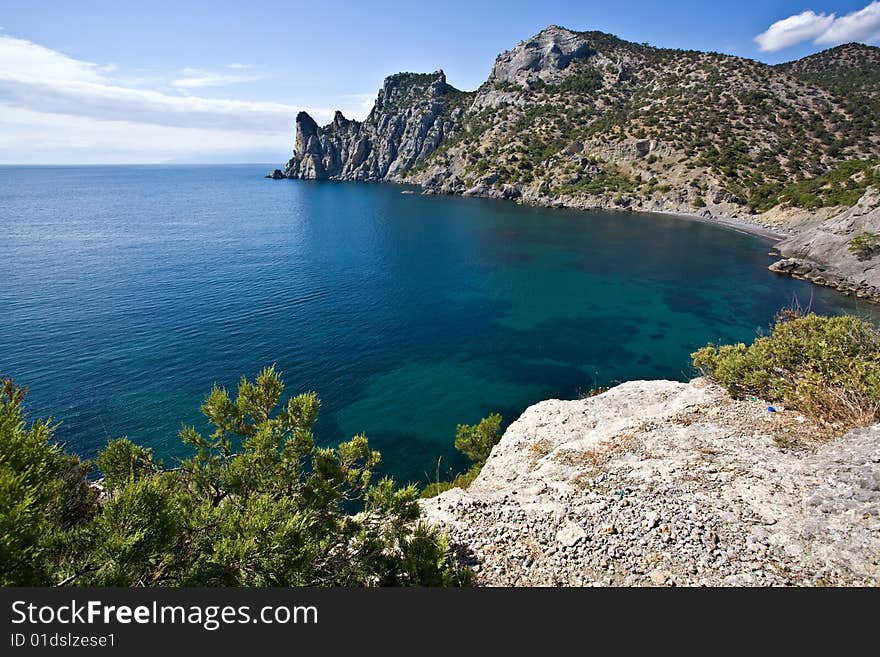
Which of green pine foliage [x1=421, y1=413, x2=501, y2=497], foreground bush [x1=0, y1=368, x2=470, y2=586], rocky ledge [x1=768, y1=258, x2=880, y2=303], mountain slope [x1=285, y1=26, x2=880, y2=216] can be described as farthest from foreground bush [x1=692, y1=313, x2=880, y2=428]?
mountain slope [x1=285, y1=26, x2=880, y2=216]

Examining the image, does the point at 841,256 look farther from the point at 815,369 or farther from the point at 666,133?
the point at 666,133

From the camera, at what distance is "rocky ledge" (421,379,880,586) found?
10.8 meters

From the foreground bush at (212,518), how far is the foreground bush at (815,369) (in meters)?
16.2

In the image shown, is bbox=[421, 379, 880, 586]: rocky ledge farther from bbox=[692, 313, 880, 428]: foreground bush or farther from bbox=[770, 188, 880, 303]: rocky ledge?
bbox=[770, 188, 880, 303]: rocky ledge

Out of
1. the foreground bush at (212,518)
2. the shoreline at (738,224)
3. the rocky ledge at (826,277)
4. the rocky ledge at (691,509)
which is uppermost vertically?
the shoreline at (738,224)

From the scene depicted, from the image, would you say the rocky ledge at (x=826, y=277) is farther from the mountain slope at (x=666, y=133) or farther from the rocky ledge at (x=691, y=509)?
the rocky ledge at (x=691, y=509)

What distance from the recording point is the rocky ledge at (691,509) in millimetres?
10781

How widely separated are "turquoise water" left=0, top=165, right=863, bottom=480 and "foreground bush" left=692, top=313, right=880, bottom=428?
15405 mm

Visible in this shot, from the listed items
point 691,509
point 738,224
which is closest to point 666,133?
point 738,224

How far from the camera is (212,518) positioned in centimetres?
854

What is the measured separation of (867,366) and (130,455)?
25408 millimetres

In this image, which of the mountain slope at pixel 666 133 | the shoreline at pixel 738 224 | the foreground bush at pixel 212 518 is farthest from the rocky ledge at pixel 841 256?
the foreground bush at pixel 212 518

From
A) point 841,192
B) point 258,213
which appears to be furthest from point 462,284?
point 258,213

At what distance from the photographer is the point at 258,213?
12556 cm
